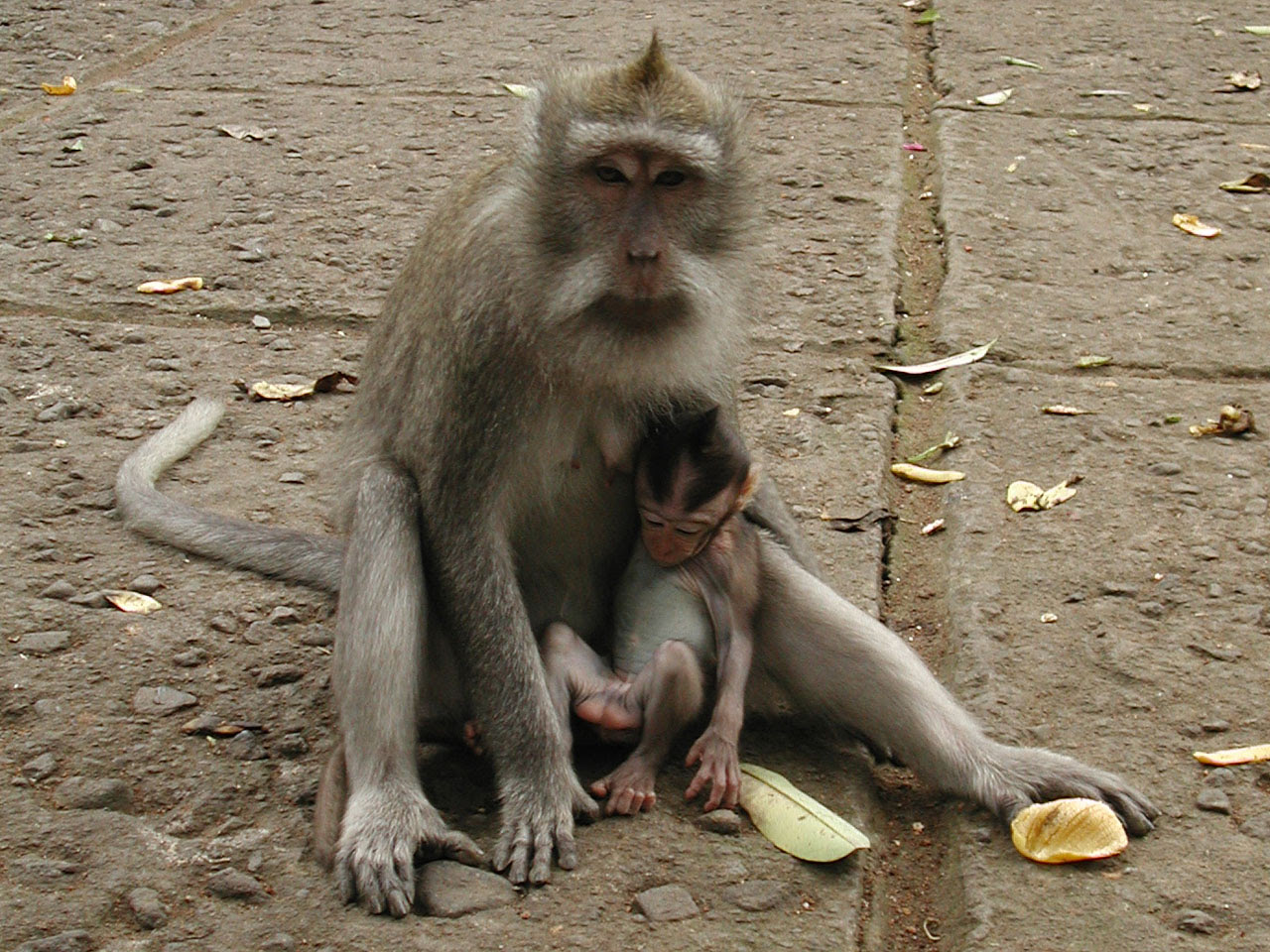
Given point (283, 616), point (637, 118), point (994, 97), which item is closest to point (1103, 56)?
point (994, 97)

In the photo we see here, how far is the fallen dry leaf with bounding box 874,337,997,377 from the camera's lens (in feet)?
16.0

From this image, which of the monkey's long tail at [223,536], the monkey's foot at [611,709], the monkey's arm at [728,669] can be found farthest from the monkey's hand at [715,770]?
the monkey's long tail at [223,536]

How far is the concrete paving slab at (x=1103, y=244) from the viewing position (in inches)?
199

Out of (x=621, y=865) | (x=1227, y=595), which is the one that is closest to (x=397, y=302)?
(x=621, y=865)

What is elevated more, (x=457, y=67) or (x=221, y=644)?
(x=457, y=67)

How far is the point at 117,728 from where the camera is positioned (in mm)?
3297

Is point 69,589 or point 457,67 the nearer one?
point 69,589

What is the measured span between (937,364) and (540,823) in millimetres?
2370

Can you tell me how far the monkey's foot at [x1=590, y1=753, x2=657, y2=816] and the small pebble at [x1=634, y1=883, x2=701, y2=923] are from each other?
10.3 inches

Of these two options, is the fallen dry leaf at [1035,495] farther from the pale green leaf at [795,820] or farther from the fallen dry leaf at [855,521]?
the pale green leaf at [795,820]

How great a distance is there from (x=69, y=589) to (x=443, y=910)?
1469mm

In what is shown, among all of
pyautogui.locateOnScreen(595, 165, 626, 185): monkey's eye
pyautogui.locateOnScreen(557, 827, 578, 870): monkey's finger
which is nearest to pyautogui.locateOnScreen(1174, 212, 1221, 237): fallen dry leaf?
pyautogui.locateOnScreen(595, 165, 626, 185): monkey's eye

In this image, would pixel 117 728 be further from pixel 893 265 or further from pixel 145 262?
pixel 893 265

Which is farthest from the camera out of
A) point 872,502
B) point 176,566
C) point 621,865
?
point 872,502
